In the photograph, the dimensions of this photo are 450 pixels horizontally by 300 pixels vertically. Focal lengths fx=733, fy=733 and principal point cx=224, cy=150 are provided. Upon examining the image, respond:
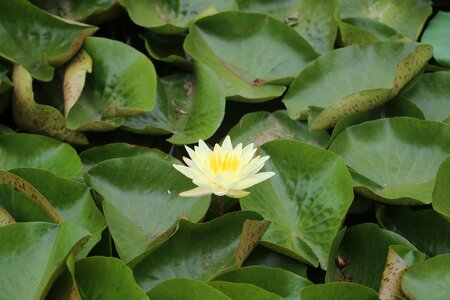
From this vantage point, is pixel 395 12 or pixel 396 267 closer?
pixel 396 267

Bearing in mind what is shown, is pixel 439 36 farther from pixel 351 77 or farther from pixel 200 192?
pixel 200 192

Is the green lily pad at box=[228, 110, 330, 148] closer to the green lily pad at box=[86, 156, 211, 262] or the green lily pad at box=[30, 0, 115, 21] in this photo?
the green lily pad at box=[86, 156, 211, 262]

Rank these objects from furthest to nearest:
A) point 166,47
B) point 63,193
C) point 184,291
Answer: point 166,47
point 63,193
point 184,291

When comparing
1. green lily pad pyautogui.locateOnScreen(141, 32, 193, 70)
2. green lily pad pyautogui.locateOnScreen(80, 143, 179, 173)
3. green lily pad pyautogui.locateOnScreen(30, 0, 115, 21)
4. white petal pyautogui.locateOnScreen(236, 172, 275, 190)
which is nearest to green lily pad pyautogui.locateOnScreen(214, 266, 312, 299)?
white petal pyautogui.locateOnScreen(236, 172, 275, 190)

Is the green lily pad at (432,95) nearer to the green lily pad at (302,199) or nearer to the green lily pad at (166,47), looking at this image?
the green lily pad at (302,199)

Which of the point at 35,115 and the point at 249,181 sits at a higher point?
the point at 249,181

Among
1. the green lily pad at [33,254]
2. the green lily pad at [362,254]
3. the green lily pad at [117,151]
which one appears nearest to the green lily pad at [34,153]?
the green lily pad at [117,151]

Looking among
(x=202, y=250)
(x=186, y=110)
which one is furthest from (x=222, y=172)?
(x=186, y=110)
